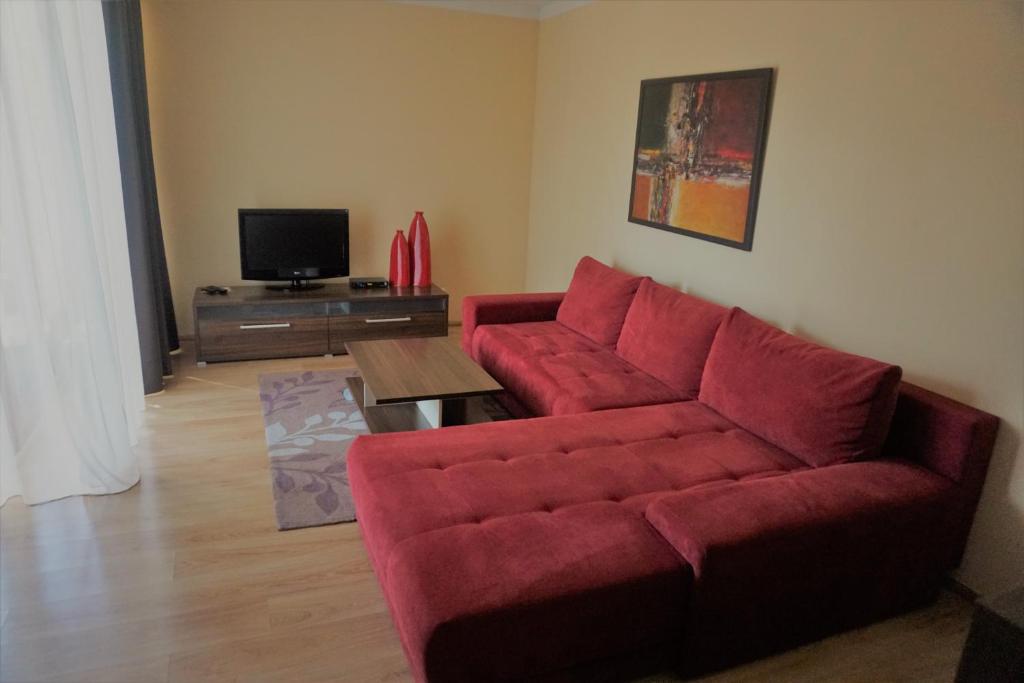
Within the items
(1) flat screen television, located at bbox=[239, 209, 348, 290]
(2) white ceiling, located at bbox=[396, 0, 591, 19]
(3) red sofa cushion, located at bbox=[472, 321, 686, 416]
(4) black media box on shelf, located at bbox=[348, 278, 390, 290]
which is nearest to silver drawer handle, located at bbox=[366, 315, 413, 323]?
(4) black media box on shelf, located at bbox=[348, 278, 390, 290]

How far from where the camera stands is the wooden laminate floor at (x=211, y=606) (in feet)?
6.54

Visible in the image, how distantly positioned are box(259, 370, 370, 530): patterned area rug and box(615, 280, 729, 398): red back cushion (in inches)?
58.1

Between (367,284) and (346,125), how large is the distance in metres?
1.17

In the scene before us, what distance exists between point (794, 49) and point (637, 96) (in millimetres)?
1267

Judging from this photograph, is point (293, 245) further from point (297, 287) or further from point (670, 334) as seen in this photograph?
point (670, 334)

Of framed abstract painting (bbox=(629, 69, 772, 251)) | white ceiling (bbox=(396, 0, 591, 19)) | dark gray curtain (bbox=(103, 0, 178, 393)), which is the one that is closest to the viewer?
framed abstract painting (bbox=(629, 69, 772, 251))

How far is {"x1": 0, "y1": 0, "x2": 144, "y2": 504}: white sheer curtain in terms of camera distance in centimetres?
238

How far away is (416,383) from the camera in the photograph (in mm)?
3203

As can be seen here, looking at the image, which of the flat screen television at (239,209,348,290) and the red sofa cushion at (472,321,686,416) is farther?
the flat screen television at (239,209,348,290)

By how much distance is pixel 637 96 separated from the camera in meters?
4.18

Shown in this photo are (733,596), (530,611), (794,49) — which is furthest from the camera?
(794,49)

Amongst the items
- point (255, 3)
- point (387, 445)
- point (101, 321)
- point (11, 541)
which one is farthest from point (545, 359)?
point (255, 3)

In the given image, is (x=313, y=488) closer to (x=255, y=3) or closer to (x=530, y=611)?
(x=530, y=611)

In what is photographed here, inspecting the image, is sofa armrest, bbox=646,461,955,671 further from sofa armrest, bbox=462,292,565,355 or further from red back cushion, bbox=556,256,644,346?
sofa armrest, bbox=462,292,565,355
